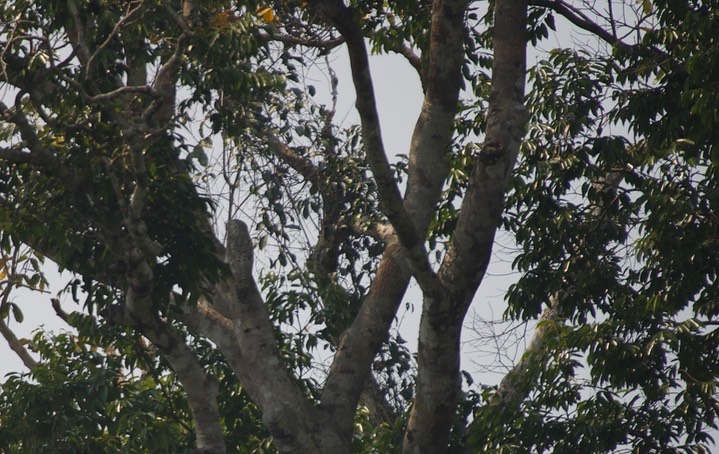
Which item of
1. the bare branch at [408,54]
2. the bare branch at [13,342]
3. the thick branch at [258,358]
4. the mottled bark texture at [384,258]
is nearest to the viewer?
the mottled bark texture at [384,258]

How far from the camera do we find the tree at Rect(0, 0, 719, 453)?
5445 millimetres

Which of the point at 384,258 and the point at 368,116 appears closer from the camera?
the point at 368,116

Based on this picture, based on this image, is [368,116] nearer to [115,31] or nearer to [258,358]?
[115,31]

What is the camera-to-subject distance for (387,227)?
8.17 meters

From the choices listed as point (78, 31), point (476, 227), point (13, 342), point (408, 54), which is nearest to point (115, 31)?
point (78, 31)

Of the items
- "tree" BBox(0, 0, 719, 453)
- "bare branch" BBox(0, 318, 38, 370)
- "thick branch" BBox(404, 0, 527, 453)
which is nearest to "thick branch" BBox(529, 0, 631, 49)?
"tree" BBox(0, 0, 719, 453)

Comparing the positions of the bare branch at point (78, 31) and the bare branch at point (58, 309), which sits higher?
the bare branch at point (78, 31)

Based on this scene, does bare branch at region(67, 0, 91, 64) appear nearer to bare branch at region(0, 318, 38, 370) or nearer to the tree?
the tree

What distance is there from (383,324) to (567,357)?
109 cm

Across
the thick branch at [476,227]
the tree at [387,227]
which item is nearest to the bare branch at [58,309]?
the tree at [387,227]

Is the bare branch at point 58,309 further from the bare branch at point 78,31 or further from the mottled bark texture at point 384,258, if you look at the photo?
the bare branch at point 78,31

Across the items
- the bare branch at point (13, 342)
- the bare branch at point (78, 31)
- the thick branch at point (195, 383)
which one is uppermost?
the bare branch at point (13, 342)

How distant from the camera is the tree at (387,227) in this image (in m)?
5.45

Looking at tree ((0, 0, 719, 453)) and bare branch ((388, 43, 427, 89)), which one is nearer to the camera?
tree ((0, 0, 719, 453))
